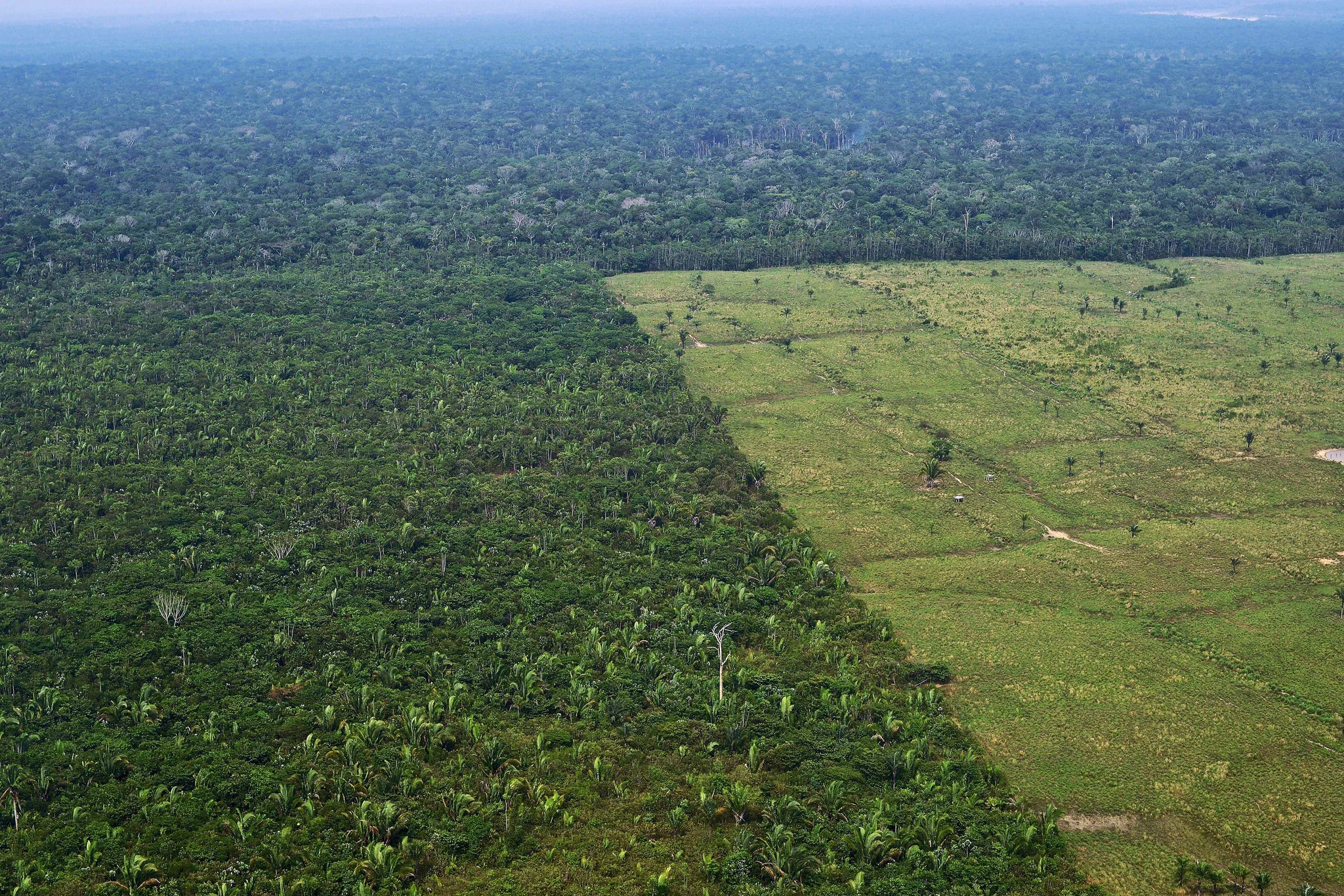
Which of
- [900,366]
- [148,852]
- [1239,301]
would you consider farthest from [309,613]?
[1239,301]

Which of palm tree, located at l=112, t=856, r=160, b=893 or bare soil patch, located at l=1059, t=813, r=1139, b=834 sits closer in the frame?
palm tree, located at l=112, t=856, r=160, b=893

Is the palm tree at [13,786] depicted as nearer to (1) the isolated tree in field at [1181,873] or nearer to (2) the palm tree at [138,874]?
(2) the palm tree at [138,874]

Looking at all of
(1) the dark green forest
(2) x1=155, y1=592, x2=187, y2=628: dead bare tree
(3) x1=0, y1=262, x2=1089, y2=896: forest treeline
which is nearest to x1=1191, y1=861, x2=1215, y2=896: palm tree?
(3) x1=0, y1=262, x2=1089, y2=896: forest treeline

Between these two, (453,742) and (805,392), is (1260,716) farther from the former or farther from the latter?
(805,392)

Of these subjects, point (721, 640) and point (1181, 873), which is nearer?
point (1181, 873)

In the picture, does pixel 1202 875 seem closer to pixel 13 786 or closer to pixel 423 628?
pixel 423 628

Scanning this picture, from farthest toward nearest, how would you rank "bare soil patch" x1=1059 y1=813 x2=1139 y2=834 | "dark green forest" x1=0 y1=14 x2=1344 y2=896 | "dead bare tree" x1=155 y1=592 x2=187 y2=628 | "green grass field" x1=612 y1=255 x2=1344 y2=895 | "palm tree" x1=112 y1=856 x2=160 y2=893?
"dead bare tree" x1=155 y1=592 x2=187 y2=628
"green grass field" x1=612 y1=255 x2=1344 y2=895
"bare soil patch" x1=1059 y1=813 x2=1139 y2=834
"dark green forest" x1=0 y1=14 x2=1344 y2=896
"palm tree" x1=112 y1=856 x2=160 y2=893

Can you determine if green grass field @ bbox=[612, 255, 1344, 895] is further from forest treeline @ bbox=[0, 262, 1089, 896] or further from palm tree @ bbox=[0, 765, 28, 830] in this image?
palm tree @ bbox=[0, 765, 28, 830]

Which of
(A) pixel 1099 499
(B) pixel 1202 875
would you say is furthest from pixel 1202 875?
(A) pixel 1099 499

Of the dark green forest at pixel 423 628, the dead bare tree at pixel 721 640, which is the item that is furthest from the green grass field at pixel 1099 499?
the dead bare tree at pixel 721 640
